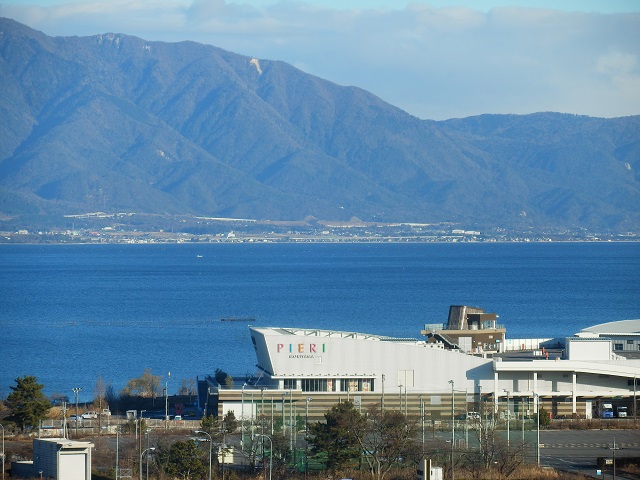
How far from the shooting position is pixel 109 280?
557ft

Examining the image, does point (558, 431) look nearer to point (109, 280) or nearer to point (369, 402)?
point (369, 402)

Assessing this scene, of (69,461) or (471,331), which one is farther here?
(471,331)

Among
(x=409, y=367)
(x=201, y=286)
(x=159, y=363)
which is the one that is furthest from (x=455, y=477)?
(x=201, y=286)

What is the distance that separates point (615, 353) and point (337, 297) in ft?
266

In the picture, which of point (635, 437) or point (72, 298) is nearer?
point (635, 437)

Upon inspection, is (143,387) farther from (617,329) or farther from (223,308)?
(223,308)

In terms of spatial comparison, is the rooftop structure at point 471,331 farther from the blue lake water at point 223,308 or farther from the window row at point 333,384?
the blue lake water at point 223,308

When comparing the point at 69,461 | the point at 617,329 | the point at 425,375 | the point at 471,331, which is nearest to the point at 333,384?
the point at 425,375

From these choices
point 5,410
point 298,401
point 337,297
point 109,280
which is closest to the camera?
point 298,401

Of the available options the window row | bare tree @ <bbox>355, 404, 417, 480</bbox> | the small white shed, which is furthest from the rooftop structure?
the small white shed

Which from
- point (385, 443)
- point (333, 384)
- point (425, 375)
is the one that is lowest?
point (385, 443)

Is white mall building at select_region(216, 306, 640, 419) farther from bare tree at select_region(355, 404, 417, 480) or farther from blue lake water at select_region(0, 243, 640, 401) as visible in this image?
blue lake water at select_region(0, 243, 640, 401)

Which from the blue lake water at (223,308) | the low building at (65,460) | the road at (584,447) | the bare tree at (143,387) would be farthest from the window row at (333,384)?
the blue lake water at (223,308)

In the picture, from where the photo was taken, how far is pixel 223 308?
4683 inches
